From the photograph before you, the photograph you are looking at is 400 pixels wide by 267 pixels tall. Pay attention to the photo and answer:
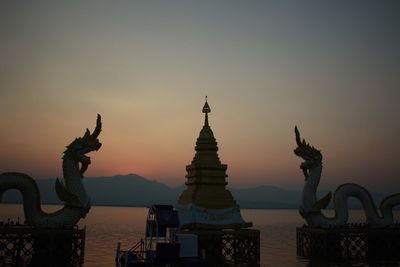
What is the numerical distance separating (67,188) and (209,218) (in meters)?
12.0

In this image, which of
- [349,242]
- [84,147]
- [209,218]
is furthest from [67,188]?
[349,242]

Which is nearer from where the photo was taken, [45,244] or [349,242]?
[45,244]

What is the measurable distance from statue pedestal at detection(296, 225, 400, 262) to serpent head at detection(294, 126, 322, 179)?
19.3 feet

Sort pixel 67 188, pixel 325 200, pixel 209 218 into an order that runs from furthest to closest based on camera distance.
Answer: pixel 325 200
pixel 209 218
pixel 67 188

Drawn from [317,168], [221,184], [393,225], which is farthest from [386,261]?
[221,184]

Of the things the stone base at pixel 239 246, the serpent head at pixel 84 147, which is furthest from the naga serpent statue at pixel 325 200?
the serpent head at pixel 84 147

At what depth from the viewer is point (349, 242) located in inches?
1614

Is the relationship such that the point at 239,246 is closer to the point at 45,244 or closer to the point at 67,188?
the point at 67,188

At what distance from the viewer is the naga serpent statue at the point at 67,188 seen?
32.7m

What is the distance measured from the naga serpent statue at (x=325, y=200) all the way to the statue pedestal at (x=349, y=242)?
78cm

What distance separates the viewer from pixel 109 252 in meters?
50.0

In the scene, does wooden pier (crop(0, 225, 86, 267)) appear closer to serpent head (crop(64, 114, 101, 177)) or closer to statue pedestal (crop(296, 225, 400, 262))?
serpent head (crop(64, 114, 101, 177))

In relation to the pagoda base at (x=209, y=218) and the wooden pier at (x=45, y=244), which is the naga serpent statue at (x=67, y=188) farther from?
the pagoda base at (x=209, y=218)

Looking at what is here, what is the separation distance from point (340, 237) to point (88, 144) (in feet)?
80.2
